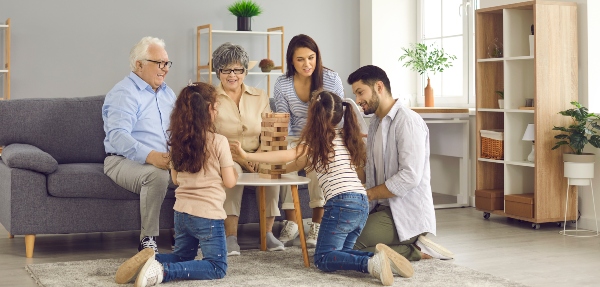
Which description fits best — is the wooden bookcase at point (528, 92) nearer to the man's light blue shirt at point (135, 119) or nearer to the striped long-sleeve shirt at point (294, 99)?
the striped long-sleeve shirt at point (294, 99)

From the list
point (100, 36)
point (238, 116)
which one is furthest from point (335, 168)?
point (100, 36)

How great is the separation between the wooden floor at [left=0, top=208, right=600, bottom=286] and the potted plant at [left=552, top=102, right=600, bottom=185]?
38cm

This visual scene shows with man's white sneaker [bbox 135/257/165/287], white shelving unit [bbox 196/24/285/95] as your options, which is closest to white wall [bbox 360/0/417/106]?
white shelving unit [bbox 196/24/285/95]

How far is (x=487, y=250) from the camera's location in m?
4.23

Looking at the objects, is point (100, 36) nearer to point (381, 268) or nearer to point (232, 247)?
point (232, 247)

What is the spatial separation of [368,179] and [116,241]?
154 centimetres

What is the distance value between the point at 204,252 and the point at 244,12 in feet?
12.5

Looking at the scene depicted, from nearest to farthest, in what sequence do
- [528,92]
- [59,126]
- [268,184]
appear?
[268,184] < [59,126] < [528,92]

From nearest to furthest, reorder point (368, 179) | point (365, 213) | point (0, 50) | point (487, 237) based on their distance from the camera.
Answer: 1. point (365, 213)
2. point (368, 179)
3. point (487, 237)
4. point (0, 50)

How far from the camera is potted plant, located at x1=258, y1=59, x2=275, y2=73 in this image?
6846mm

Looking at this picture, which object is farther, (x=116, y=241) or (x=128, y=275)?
(x=116, y=241)

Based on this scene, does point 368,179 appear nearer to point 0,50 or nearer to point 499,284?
point 499,284

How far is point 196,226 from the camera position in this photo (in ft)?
10.9

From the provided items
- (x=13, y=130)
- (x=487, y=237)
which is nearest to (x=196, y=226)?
(x=13, y=130)
